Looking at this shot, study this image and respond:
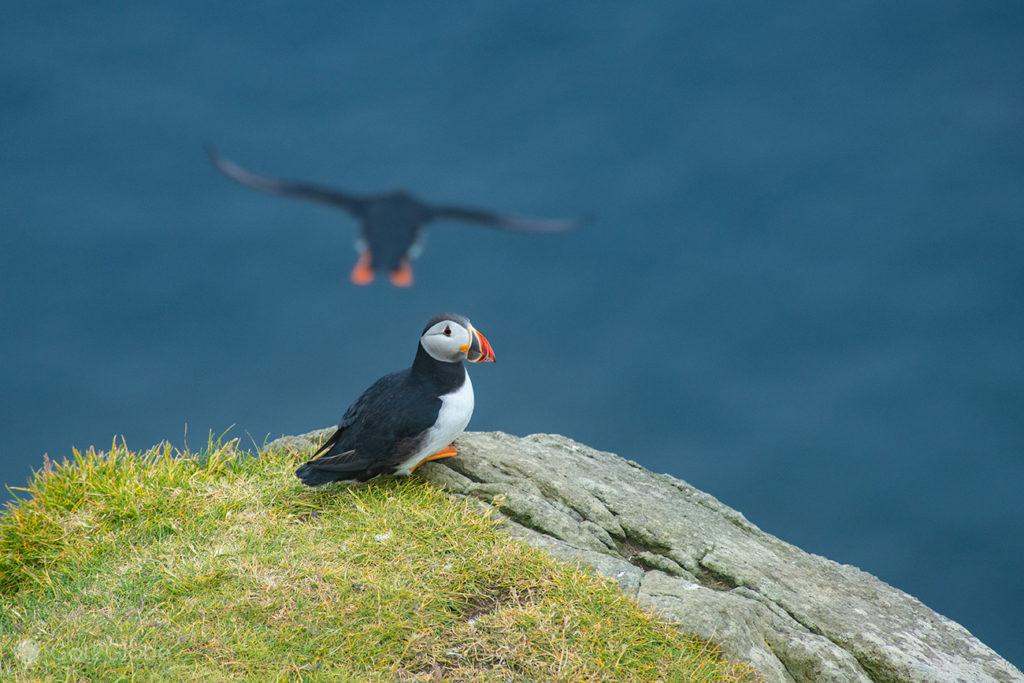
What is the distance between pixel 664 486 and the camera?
7.23 m

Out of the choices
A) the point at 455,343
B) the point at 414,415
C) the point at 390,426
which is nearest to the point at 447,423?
the point at 414,415

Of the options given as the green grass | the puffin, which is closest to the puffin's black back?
the puffin

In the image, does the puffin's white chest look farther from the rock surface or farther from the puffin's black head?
the rock surface

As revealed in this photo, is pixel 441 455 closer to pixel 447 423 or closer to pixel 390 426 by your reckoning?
pixel 447 423


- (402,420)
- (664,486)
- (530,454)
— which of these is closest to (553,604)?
(402,420)

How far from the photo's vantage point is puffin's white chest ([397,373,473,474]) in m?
5.70

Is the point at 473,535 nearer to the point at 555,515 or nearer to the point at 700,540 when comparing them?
the point at 555,515

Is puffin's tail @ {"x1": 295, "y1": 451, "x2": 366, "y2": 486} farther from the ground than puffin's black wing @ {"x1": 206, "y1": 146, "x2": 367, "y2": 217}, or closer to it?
closer to it

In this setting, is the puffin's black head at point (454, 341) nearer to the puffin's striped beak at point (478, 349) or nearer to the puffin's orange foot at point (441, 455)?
the puffin's striped beak at point (478, 349)

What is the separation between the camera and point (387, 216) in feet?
18.2

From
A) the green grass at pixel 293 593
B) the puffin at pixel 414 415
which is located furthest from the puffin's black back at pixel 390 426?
the green grass at pixel 293 593

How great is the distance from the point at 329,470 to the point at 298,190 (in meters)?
1.34

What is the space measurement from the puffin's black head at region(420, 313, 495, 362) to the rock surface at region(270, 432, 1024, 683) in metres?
0.70

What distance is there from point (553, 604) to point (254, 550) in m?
1.45
